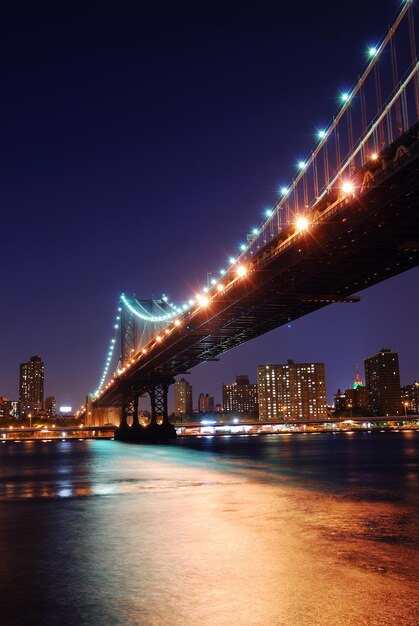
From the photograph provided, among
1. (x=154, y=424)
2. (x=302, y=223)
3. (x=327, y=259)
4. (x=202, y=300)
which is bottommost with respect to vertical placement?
(x=154, y=424)

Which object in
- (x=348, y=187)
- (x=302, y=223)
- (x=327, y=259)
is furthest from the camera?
(x=327, y=259)

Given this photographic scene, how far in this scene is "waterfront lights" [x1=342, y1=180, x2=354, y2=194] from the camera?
102ft

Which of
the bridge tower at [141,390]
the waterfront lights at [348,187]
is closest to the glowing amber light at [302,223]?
the waterfront lights at [348,187]

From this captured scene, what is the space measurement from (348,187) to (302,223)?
587 centimetres

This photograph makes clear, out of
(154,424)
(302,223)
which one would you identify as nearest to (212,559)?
(302,223)

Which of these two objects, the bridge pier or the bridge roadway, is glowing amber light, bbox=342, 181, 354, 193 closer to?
the bridge roadway

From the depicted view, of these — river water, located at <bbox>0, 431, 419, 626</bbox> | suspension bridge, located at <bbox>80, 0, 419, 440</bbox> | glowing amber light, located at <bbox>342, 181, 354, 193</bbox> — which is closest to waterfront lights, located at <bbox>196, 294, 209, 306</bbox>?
suspension bridge, located at <bbox>80, 0, 419, 440</bbox>

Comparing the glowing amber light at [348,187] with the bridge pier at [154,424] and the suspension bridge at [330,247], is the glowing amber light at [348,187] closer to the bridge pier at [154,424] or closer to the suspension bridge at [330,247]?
the suspension bridge at [330,247]

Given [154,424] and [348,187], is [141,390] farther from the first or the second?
[348,187]

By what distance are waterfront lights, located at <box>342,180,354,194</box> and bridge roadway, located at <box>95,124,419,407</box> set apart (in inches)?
11.6

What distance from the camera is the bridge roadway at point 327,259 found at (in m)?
29.0

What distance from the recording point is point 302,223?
122 feet

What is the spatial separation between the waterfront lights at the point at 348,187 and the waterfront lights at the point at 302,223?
198 inches

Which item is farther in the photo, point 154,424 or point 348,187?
point 154,424
